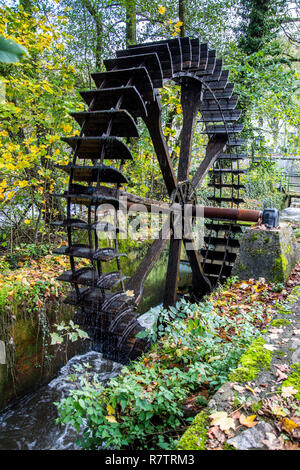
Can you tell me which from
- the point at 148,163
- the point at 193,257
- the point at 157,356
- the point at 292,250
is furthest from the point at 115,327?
the point at 148,163

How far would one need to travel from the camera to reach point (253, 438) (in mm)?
1294

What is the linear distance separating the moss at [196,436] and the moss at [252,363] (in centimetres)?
38

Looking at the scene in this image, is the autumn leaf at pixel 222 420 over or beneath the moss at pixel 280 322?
beneath

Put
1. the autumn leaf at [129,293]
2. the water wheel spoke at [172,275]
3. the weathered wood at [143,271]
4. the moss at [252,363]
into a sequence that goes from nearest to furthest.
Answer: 1. the moss at [252,363]
2. the autumn leaf at [129,293]
3. the weathered wood at [143,271]
4. the water wheel spoke at [172,275]

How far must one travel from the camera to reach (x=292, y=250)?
4.36 meters

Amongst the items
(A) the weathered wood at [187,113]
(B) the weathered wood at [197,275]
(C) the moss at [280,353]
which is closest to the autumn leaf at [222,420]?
(C) the moss at [280,353]

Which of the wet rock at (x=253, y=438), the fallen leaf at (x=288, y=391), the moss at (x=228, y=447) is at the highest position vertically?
the fallen leaf at (x=288, y=391)

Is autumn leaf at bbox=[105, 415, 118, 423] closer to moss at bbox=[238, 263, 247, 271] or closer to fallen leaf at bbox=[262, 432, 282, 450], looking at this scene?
fallen leaf at bbox=[262, 432, 282, 450]

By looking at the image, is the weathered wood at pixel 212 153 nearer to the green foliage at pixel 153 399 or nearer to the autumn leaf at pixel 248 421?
the green foliage at pixel 153 399

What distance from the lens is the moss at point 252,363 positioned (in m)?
1.73

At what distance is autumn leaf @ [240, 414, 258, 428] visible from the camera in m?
1.37

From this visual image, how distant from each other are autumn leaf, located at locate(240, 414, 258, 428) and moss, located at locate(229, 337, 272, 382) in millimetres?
295
